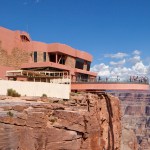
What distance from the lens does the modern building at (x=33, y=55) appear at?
5150cm

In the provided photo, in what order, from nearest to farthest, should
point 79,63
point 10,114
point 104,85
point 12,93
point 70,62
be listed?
point 10,114 < point 12,93 < point 104,85 < point 70,62 < point 79,63

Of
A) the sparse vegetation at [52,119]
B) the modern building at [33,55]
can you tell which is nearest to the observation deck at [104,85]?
the modern building at [33,55]

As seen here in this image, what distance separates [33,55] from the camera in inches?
2200

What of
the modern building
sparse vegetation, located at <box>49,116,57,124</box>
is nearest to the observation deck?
the modern building

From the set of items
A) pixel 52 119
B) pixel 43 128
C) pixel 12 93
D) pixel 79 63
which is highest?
pixel 79 63

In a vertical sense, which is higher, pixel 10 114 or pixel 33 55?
pixel 33 55

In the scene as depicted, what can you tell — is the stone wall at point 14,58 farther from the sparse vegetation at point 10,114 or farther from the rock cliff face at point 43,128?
the sparse vegetation at point 10,114

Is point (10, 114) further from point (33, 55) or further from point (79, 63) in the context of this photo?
point (79, 63)

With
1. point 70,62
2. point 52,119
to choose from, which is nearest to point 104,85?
point 70,62

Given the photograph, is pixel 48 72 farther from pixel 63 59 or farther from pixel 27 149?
pixel 27 149

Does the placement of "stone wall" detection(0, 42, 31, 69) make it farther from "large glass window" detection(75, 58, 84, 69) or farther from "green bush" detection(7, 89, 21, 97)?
"green bush" detection(7, 89, 21, 97)

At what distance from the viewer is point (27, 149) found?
869 inches

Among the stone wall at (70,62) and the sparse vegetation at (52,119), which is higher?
the stone wall at (70,62)

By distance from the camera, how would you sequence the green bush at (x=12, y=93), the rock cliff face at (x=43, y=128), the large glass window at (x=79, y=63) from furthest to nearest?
1. the large glass window at (x=79, y=63)
2. the green bush at (x=12, y=93)
3. the rock cliff face at (x=43, y=128)
